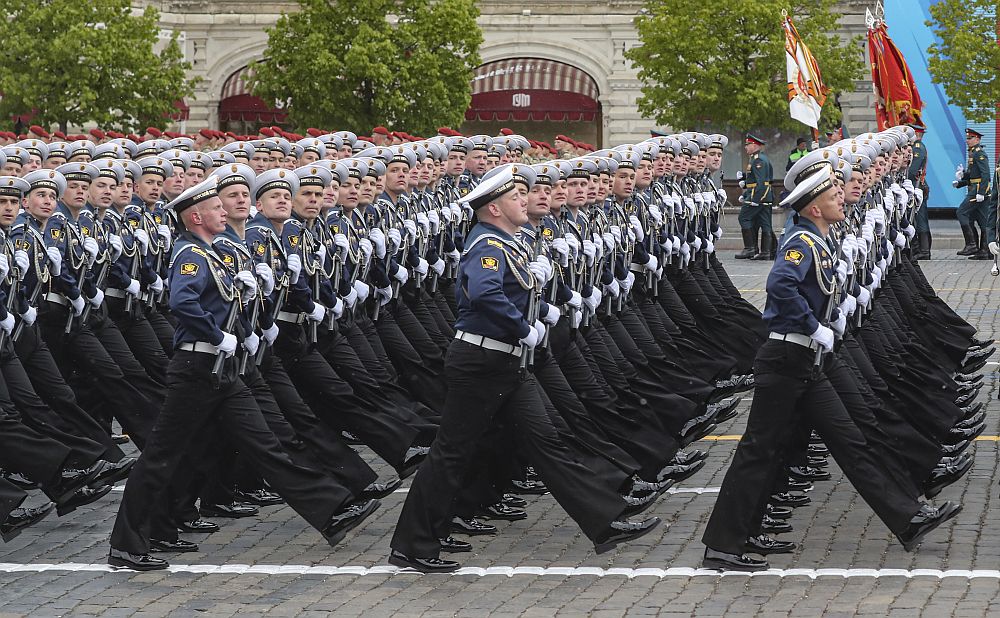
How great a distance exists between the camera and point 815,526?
844cm

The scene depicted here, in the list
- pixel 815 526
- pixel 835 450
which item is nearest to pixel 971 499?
pixel 815 526

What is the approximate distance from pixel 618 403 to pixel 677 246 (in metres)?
3.01

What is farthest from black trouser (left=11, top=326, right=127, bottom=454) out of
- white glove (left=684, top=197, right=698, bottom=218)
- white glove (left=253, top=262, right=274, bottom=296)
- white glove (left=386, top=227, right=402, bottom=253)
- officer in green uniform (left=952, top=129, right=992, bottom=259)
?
officer in green uniform (left=952, top=129, right=992, bottom=259)

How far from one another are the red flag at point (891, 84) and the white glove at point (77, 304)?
9.76 metres

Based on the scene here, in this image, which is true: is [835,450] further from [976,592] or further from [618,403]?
[618,403]

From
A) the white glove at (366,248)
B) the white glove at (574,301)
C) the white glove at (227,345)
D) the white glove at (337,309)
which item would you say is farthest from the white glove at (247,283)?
the white glove at (366,248)

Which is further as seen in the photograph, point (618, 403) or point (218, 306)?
point (618, 403)

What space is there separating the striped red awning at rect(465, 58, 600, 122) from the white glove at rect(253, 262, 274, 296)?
27.4 metres

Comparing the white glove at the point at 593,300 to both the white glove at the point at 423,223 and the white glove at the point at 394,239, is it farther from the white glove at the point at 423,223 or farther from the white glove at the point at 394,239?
the white glove at the point at 423,223

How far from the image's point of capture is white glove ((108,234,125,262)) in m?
10.5

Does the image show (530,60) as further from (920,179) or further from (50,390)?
(50,390)

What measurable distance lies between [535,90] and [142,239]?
2550cm

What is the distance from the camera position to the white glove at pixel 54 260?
379 inches

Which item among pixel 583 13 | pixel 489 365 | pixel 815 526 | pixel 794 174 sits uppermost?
pixel 583 13
